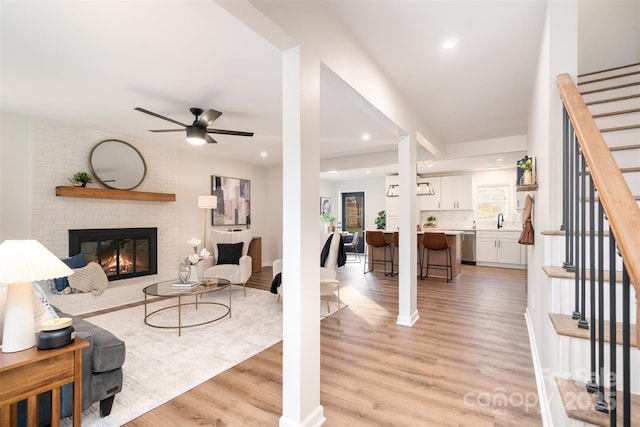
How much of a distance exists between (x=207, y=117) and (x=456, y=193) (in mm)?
6731

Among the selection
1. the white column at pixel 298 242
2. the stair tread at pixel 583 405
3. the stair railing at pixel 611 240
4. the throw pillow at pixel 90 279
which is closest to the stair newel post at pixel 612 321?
the stair railing at pixel 611 240

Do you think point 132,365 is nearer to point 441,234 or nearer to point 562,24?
point 562,24

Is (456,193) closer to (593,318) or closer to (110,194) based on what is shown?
(593,318)

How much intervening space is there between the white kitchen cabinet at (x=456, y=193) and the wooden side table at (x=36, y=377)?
809 cm

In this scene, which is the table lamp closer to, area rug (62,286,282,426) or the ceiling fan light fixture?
area rug (62,286,282,426)

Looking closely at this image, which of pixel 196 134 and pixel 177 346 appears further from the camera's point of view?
pixel 196 134

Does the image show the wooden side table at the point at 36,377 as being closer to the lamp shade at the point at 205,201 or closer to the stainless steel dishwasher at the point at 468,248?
the lamp shade at the point at 205,201

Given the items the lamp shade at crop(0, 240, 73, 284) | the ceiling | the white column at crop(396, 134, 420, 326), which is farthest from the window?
the lamp shade at crop(0, 240, 73, 284)

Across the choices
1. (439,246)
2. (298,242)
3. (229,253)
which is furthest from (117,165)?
(439,246)

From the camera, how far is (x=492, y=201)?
7836 millimetres

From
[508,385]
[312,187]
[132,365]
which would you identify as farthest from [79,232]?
[508,385]

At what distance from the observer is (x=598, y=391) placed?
3.90 ft

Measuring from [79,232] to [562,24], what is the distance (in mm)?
5628

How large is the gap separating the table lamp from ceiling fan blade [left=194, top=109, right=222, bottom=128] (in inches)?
86.5
